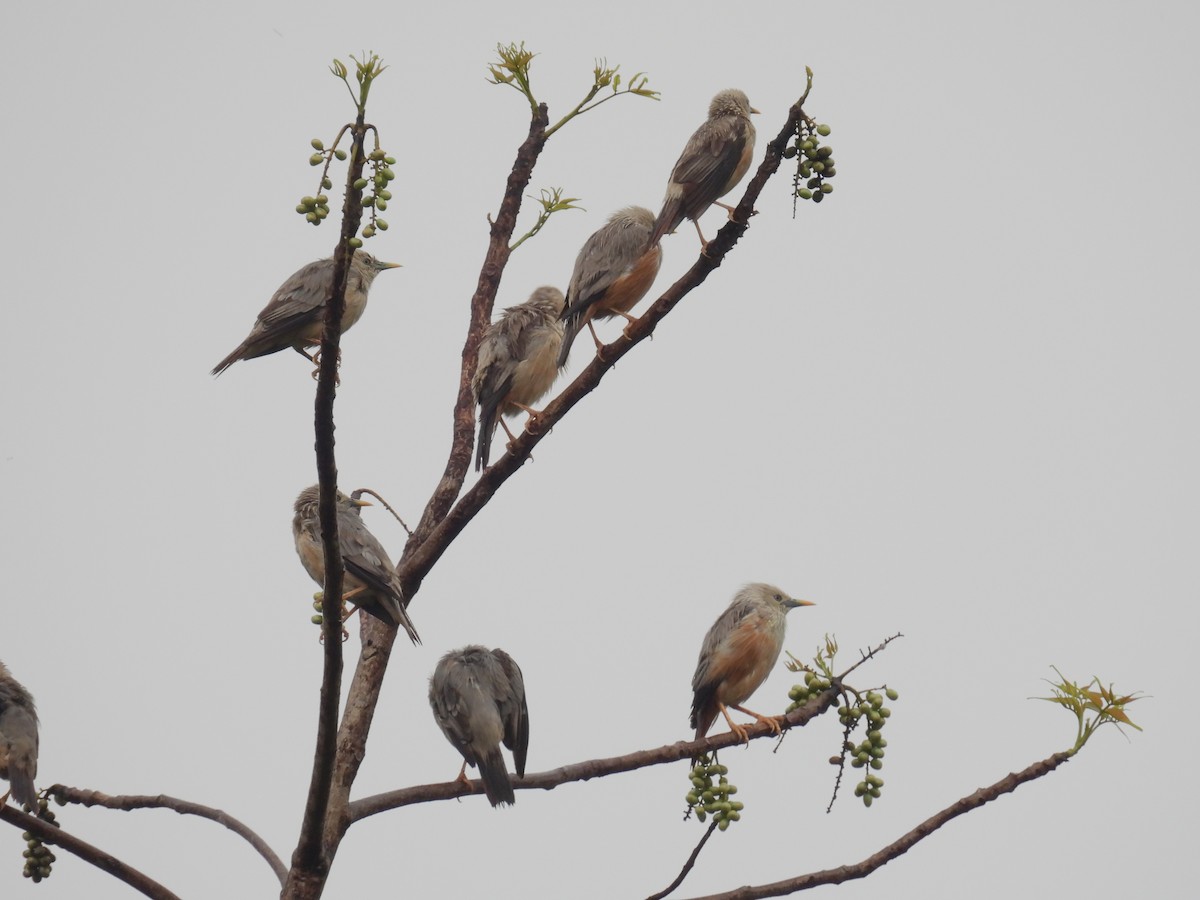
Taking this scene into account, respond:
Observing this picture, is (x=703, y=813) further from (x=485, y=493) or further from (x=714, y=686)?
(x=714, y=686)

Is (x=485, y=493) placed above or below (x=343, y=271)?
above

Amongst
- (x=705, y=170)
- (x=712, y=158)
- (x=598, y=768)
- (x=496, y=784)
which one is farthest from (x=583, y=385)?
(x=712, y=158)

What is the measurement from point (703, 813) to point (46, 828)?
2296mm

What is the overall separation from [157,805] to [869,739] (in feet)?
9.32

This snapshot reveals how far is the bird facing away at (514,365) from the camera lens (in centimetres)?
759

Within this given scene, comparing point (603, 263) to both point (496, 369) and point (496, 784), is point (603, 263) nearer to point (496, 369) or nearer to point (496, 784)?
point (496, 369)

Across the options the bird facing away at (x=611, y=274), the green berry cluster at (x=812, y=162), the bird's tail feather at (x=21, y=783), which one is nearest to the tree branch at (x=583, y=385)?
the green berry cluster at (x=812, y=162)

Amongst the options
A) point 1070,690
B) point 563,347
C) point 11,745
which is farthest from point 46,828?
point 563,347

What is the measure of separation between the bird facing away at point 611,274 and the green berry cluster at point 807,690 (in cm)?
317

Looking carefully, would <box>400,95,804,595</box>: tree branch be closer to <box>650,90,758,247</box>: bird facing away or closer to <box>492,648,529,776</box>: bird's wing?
<box>492,648,529,776</box>: bird's wing

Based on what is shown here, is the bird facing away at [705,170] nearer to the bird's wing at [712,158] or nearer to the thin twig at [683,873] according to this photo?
the bird's wing at [712,158]

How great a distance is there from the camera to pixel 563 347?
7.60m

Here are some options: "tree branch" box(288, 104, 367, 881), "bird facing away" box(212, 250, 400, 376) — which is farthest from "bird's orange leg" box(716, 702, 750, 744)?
"bird facing away" box(212, 250, 400, 376)

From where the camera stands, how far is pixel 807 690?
4.44 meters
